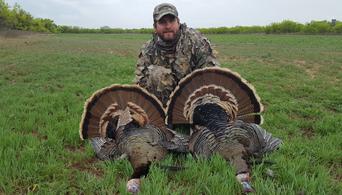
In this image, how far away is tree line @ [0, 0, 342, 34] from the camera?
4810 cm

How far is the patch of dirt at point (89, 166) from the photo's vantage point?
342 centimetres

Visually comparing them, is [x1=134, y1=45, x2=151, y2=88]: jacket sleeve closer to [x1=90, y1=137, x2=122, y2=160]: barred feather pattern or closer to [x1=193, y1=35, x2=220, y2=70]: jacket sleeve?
[x1=193, y1=35, x2=220, y2=70]: jacket sleeve

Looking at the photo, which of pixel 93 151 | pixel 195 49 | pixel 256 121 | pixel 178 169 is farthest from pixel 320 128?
pixel 93 151

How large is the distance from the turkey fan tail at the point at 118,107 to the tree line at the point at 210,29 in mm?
45515

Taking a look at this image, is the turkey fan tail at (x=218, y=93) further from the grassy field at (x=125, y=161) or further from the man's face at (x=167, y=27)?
the man's face at (x=167, y=27)

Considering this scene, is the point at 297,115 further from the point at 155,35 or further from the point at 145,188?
the point at 145,188

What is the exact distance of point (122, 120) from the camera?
12.3ft

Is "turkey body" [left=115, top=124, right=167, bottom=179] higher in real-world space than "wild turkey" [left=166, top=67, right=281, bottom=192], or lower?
lower

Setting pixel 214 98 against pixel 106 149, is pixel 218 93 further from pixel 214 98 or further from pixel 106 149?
pixel 106 149

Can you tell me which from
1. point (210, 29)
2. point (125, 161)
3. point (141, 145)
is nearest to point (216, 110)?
point (141, 145)

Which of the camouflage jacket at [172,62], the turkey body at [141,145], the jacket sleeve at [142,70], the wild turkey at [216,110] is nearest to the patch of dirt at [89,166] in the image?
the turkey body at [141,145]

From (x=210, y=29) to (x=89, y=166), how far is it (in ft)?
201

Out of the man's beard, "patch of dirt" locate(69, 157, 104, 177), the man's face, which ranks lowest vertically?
"patch of dirt" locate(69, 157, 104, 177)

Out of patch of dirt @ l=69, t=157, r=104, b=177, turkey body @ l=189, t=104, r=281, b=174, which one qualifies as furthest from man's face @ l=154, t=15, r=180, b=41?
patch of dirt @ l=69, t=157, r=104, b=177
